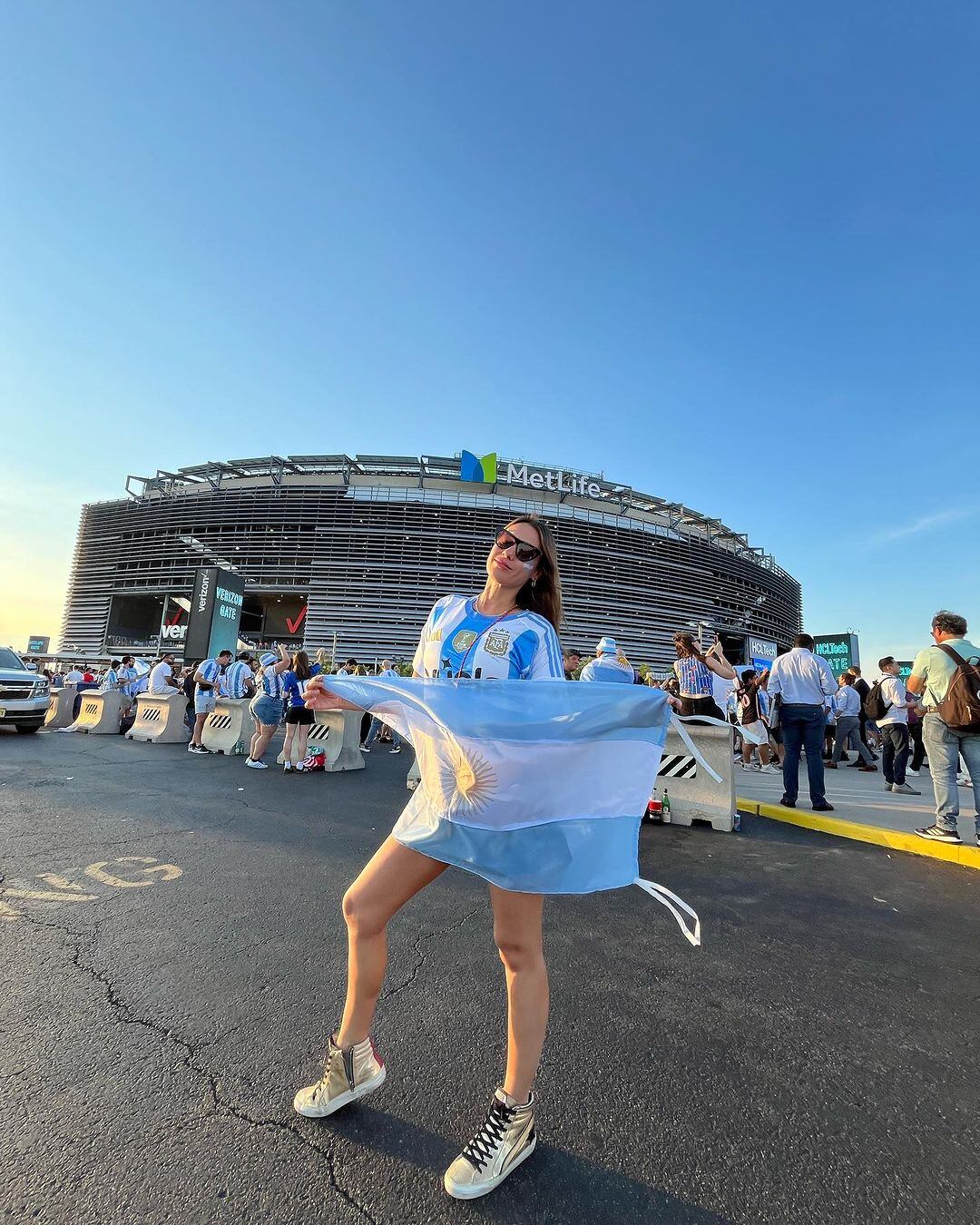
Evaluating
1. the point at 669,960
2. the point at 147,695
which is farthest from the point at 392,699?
the point at 147,695

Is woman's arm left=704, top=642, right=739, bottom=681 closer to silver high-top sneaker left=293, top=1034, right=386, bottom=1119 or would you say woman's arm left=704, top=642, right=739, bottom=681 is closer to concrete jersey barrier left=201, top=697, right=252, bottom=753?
silver high-top sneaker left=293, top=1034, right=386, bottom=1119

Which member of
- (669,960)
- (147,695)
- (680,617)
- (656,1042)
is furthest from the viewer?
(680,617)

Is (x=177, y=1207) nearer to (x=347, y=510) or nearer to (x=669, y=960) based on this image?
(x=669, y=960)

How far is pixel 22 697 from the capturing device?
12.7 metres

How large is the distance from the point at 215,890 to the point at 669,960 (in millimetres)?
2887

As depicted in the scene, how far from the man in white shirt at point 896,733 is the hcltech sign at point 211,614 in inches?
822

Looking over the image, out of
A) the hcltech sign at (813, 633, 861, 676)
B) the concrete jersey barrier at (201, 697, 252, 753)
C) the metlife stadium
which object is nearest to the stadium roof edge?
the metlife stadium

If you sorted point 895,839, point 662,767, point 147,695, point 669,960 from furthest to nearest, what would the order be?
point 147,695
point 662,767
point 895,839
point 669,960

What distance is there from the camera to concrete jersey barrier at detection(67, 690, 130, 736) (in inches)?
588

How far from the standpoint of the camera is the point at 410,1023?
2305 mm

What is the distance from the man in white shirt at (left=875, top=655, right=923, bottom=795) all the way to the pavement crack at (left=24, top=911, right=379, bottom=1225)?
9474 millimetres

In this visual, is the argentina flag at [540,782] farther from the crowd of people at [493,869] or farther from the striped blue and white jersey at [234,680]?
the striped blue and white jersey at [234,680]

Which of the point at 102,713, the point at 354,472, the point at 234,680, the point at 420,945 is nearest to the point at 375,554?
the point at 354,472

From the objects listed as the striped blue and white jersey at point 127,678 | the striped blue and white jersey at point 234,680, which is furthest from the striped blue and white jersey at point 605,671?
the striped blue and white jersey at point 127,678
